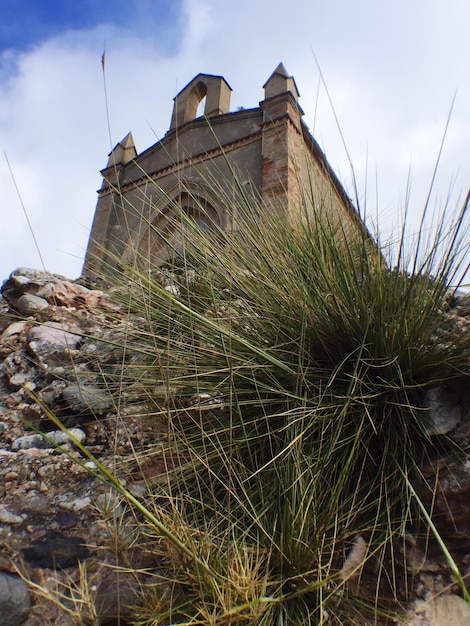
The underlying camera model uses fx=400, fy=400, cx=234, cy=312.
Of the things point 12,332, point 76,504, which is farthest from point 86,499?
point 12,332

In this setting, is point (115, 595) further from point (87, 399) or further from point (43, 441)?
point (87, 399)

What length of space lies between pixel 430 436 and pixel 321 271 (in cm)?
79

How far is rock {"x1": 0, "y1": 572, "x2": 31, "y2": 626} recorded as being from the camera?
43.6 inches

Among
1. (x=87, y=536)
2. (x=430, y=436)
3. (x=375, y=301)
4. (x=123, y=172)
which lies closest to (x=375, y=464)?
(x=430, y=436)

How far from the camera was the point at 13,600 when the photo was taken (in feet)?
3.74

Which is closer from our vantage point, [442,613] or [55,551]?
[442,613]

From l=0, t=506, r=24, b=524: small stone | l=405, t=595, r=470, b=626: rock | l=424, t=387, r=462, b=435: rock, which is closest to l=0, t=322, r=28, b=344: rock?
l=0, t=506, r=24, b=524: small stone

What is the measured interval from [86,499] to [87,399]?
2.10 ft

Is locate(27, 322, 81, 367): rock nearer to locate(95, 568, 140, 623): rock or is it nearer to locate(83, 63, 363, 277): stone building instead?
locate(95, 568, 140, 623): rock

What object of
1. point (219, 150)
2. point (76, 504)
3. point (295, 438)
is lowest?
point (76, 504)

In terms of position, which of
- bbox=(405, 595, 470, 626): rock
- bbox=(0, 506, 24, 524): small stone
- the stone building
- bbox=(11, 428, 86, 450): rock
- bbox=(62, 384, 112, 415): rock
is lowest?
bbox=(405, 595, 470, 626): rock

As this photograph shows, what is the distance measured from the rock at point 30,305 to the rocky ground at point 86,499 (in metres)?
0.64

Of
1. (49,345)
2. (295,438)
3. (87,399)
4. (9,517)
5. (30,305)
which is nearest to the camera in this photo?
(295,438)

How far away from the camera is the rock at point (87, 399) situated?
2.08 meters
